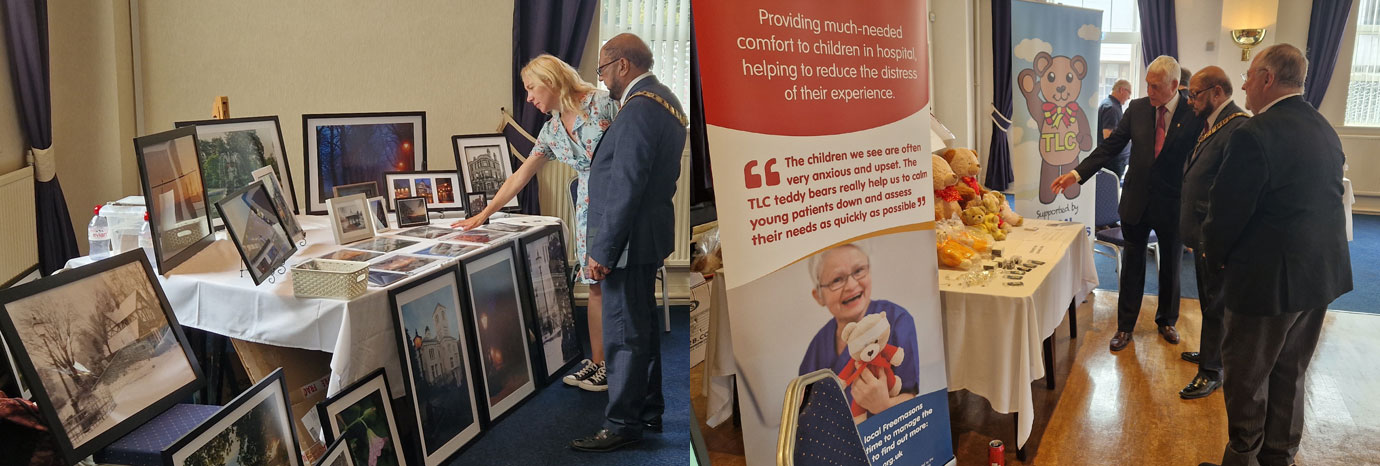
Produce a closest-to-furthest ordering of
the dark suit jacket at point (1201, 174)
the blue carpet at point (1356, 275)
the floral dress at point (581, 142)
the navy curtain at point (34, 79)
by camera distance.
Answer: the navy curtain at point (34, 79) → the floral dress at point (581, 142) → the dark suit jacket at point (1201, 174) → the blue carpet at point (1356, 275)

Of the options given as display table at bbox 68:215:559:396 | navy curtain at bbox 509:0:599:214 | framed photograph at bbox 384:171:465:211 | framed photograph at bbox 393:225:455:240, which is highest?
navy curtain at bbox 509:0:599:214

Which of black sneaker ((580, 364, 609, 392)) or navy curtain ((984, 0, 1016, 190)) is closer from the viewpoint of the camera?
black sneaker ((580, 364, 609, 392))

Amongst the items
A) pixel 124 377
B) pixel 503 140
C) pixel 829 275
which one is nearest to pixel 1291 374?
pixel 829 275

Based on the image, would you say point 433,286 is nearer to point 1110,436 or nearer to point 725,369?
point 725,369

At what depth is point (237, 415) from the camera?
1606mm

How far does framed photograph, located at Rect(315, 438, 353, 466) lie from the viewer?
1.90 m

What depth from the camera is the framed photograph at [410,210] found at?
2680 millimetres

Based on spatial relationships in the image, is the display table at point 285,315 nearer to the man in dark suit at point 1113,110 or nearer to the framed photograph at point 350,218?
the framed photograph at point 350,218

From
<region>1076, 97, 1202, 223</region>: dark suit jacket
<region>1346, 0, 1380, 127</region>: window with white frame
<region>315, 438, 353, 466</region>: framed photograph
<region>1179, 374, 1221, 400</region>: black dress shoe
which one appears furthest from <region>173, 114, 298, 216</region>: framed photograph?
<region>1346, 0, 1380, 127</region>: window with white frame

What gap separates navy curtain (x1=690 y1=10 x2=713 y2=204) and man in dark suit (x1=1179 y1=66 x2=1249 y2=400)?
1828 millimetres

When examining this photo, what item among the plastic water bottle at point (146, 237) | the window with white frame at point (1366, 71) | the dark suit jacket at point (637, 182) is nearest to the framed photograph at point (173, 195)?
the plastic water bottle at point (146, 237)

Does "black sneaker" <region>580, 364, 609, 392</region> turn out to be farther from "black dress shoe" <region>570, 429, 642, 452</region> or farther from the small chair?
the small chair

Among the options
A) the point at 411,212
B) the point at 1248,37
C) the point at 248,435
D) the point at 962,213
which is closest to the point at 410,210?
the point at 411,212

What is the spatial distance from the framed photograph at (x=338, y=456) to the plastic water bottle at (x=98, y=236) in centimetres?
70
